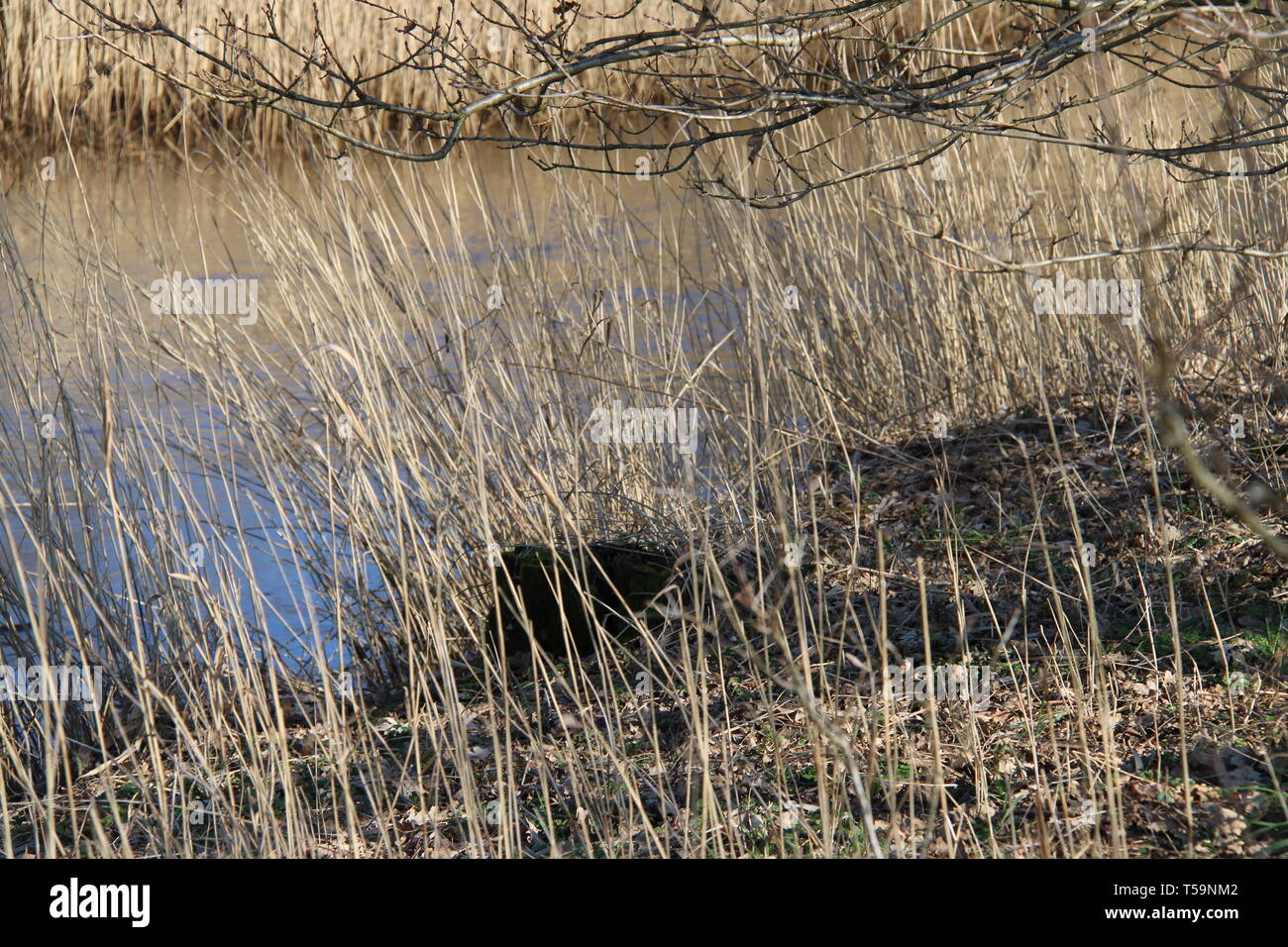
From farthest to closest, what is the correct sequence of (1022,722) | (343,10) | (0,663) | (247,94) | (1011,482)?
(343,10), (1011,482), (0,663), (1022,722), (247,94)

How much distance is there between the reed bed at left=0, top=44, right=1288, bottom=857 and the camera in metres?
2.08

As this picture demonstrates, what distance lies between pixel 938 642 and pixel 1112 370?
1634 millimetres

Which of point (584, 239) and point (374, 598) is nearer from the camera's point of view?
point (374, 598)

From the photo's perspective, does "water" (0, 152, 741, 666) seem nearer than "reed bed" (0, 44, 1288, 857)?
No

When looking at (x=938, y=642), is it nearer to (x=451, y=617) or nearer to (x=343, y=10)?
(x=451, y=617)

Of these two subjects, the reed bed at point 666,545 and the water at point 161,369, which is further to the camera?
the water at point 161,369

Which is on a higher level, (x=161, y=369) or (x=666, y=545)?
(x=161, y=369)

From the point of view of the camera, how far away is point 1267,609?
8.89 feet

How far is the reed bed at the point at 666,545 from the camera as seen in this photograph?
2.08 m

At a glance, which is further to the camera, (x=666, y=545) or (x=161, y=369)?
(x=161, y=369)

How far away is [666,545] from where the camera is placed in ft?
10.5
